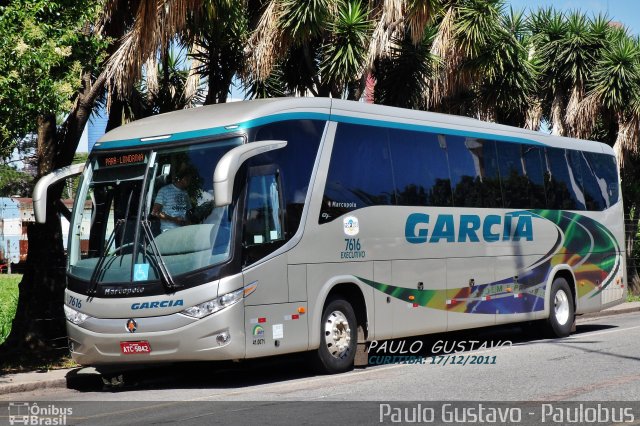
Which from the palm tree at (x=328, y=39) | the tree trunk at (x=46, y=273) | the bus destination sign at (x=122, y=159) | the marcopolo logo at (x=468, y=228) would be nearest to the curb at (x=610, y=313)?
the marcopolo logo at (x=468, y=228)

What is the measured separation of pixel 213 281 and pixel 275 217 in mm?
1287

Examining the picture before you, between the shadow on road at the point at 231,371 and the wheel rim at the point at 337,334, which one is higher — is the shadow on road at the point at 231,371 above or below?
below

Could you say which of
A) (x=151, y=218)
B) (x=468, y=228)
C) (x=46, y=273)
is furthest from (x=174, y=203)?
(x=468, y=228)

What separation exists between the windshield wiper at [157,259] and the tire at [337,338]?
2.31 m

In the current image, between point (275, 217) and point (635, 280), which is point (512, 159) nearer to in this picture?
point (275, 217)

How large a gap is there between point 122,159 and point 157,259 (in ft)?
5.28

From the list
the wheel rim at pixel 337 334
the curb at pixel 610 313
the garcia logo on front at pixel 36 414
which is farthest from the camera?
the curb at pixel 610 313

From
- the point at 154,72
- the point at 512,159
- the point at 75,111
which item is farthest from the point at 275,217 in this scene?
the point at 154,72

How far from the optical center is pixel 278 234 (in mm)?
12766

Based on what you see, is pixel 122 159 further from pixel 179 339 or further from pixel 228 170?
pixel 179 339

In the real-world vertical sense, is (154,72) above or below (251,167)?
above

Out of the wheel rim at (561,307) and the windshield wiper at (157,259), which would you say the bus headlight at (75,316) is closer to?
the windshield wiper at (157,259)

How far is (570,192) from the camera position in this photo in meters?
19.7

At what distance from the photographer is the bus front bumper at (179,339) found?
1198cm
